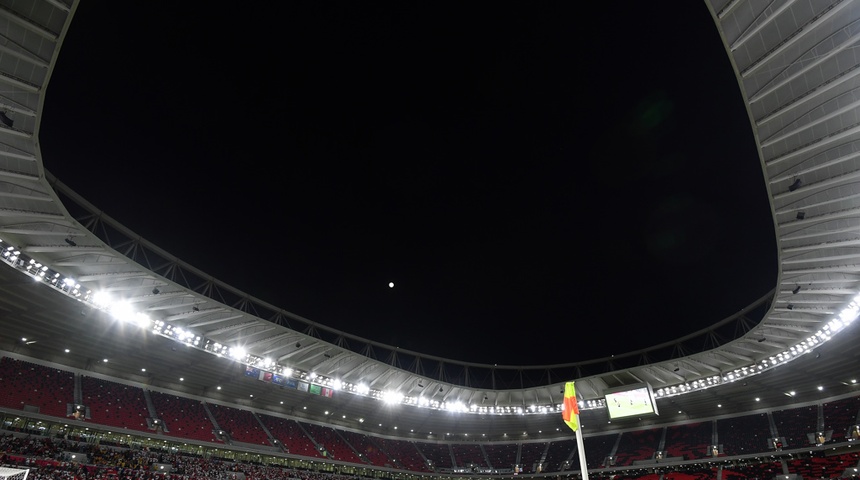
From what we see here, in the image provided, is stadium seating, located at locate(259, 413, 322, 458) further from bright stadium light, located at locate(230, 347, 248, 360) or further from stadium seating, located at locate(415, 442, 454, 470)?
stadium seating, located at locate(415, 442, 454, 470)

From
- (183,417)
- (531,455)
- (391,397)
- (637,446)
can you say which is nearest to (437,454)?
(531,455)

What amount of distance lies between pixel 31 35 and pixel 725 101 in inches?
997

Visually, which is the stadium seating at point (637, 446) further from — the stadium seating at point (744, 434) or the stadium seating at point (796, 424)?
the stadium seating at point (796, 424)

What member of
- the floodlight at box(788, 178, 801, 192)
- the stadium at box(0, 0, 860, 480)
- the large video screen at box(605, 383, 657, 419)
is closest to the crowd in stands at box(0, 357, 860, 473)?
the stadium at box(0, 0, 860, 480)

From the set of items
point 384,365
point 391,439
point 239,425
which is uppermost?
point 384,365

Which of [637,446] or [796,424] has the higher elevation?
[796,424]

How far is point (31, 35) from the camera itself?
→ 1364 centimetres

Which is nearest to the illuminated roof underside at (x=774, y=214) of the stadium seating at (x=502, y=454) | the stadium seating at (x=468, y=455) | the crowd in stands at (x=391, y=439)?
the crowd in stands at (x=391, y=439)

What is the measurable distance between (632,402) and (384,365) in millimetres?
21985

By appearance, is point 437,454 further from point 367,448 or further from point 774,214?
point 774,214

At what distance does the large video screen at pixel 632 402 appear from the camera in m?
37.4

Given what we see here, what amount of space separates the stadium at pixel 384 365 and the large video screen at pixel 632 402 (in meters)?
0.18

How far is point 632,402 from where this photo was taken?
38250 millimetres

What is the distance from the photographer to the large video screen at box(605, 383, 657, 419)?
37406 millimetres
